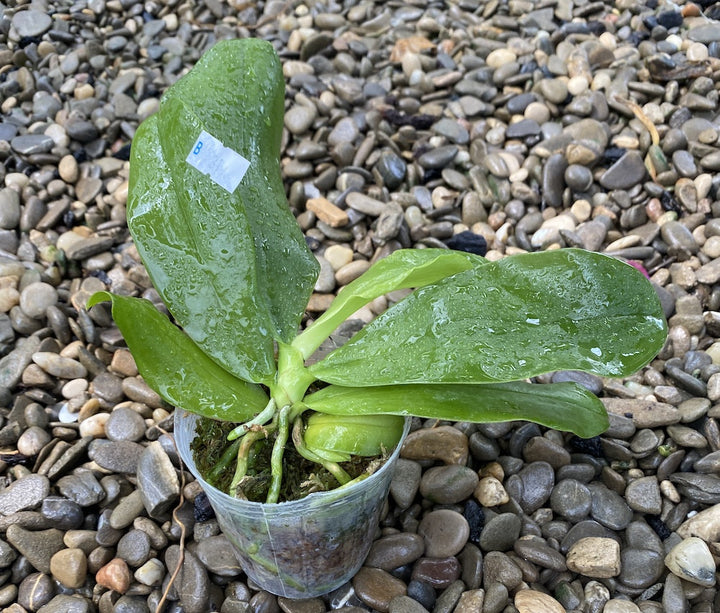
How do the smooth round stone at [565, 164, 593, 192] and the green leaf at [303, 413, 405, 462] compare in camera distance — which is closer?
the green leaf at [303, 413, 405, 462]

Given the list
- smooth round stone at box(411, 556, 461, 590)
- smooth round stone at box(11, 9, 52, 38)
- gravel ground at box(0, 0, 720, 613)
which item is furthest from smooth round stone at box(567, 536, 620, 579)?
smooth round stone at box(11, 9, 52, 38)

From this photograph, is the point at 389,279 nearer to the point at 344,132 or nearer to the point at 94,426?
the point at 94,426

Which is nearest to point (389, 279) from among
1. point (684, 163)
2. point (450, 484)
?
point (450, 484)

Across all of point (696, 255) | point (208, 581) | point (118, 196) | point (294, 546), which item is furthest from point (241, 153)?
point (696, 255)

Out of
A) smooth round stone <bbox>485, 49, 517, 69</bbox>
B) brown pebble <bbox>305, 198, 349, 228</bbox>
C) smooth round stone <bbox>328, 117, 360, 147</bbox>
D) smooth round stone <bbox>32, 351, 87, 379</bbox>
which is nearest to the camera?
smooth round stone <bbox>32, 351, 87, 379</bbox>

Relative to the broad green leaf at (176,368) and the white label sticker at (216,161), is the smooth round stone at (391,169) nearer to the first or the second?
the white label sticker at (216,161)

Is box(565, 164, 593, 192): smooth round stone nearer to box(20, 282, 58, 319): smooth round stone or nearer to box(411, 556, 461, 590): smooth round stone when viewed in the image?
box(411, 556, 461, 590): smooth round stone
